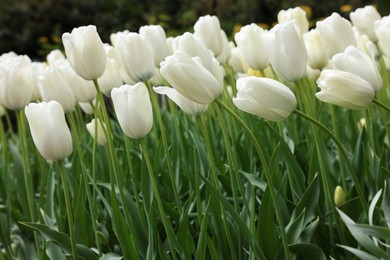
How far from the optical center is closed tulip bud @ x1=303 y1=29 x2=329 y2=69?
1.84 metres

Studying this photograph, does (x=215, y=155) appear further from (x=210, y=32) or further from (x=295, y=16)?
(x=295, y=16)

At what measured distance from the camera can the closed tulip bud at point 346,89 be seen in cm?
120

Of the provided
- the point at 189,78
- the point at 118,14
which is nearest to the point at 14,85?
the point at 189,78

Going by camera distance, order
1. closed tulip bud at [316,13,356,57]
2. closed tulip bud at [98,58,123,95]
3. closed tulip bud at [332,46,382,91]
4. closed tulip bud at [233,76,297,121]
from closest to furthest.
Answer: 1. closed tulip bud at [233,76,297,121]
2. closed tulip bud at [332,46,382,91]
3. closed tulip bud at [316,13,356,57]
4. closed tulip bud at [98,58,123,95]

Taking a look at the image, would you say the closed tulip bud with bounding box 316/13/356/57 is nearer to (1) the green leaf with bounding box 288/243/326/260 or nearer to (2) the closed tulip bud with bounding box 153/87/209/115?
(2) the closed tulip bud with bounding box 153/87/209/115

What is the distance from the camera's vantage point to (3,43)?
8977 millimetres

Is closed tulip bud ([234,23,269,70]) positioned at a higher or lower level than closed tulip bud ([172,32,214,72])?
lower

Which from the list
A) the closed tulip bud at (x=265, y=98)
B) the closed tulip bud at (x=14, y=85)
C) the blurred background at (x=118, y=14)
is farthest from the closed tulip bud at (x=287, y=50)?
the blurred background at (x=118, y=14)

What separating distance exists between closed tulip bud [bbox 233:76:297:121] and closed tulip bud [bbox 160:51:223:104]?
0.19ft

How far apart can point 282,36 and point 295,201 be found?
43cm

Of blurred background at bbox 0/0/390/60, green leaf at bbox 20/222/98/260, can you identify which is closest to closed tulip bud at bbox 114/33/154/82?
green leaf at bbox 20/222/98/260

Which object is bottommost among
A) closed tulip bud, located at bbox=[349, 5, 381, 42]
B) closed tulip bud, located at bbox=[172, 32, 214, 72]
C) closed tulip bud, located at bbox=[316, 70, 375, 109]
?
closed tulip bud, located at bbox=[349, 5, 381, 42]

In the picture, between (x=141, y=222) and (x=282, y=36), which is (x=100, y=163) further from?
(x=282, y=36)

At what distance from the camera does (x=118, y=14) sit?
989 cm
